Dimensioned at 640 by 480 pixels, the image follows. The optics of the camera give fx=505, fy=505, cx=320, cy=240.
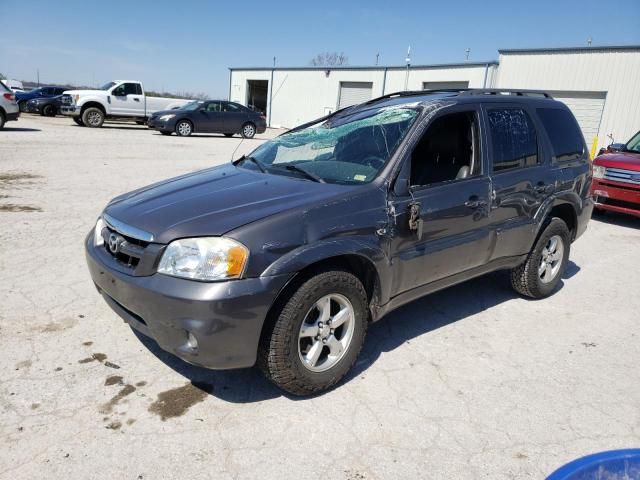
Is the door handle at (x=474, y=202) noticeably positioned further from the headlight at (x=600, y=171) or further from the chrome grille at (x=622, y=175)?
the headlight at (x=600, y=171)

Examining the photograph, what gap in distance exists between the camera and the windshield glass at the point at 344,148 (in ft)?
11.0

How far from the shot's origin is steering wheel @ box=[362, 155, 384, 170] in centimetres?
329

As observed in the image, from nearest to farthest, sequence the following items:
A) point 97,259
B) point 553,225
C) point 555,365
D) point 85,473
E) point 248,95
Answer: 1. point 85,473
2. point 97,259
3. point 555,365
4. point 553,225
5. point 248,95

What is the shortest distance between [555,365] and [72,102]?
21.7 metres

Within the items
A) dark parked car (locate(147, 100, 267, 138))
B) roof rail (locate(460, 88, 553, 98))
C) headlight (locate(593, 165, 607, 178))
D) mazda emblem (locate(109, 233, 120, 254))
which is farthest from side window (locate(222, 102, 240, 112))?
mazda emblem (locate(109, 233, 120, 254))

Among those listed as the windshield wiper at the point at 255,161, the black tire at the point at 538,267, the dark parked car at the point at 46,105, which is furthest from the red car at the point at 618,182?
the dark parked car at the point at 46,105

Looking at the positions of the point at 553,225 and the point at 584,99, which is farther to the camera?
the point at 584,99

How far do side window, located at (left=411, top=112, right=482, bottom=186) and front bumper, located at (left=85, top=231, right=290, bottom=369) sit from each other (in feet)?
5.25

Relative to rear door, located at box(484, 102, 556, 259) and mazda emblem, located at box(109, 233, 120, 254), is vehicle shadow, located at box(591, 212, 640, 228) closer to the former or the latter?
rear door, located at box(484, 102, 556, 259)

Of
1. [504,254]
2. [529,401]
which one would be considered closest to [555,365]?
[529,401]

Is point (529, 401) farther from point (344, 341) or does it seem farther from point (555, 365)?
point (344, 341)

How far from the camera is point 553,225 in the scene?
466cm

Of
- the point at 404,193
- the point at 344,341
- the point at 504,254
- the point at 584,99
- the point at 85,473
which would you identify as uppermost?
the point at 584,99

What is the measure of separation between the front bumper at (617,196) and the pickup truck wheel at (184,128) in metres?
16.1
